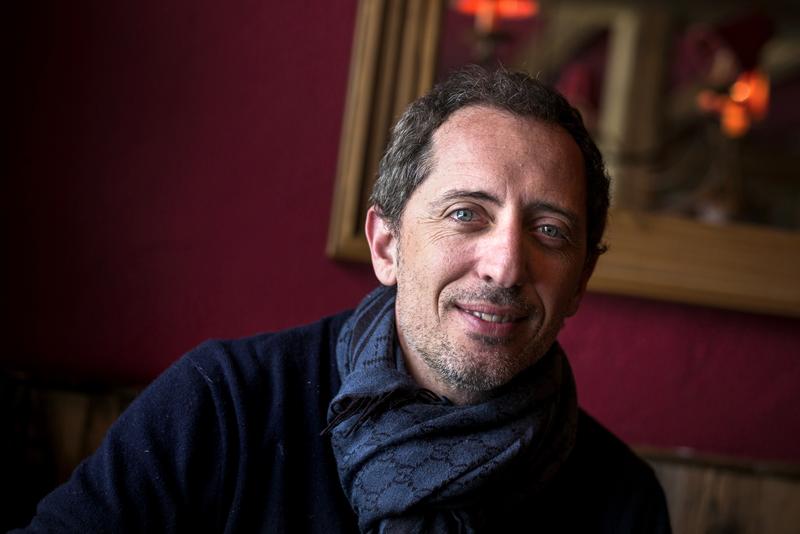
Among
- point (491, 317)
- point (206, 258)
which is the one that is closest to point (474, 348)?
point (491, 317)

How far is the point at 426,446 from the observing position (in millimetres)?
1369

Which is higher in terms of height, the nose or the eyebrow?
the eyebrow

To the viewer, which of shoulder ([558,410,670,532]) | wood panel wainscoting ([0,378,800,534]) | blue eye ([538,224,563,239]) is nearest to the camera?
blue eye ([538,224,563,239])

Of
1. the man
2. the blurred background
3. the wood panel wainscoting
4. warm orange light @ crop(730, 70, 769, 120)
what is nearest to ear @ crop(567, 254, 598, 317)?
the man

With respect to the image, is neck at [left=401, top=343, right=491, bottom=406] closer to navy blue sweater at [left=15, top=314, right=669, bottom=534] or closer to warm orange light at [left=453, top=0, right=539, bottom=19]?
navy blue sweater at [left=15, top=314, right=669, bottom=534]

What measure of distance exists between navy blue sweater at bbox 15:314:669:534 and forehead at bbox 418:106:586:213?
396mm

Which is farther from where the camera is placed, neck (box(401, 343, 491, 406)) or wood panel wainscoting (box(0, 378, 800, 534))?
wood panel wainscoting (box(0, 378, 800, 534))

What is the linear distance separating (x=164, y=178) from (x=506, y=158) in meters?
0.89

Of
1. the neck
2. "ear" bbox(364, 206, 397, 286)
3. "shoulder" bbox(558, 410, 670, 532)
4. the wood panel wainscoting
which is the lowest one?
the wood panel wainscoting

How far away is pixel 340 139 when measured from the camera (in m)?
2.04

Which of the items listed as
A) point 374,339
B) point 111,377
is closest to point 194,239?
point 111,377

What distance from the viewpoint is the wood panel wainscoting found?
179 centimetres

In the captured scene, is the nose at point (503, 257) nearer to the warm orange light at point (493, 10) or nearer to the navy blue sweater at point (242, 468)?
the navy blue sweater at point (242, 468)

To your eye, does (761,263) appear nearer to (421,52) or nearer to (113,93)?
(421,52)
